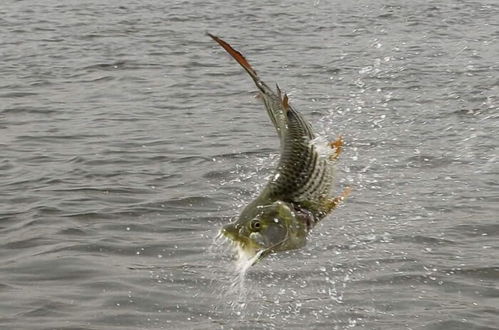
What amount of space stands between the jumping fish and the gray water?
209cm

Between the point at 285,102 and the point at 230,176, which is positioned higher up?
the point at 285,102

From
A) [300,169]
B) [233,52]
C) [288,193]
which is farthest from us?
[300,169]

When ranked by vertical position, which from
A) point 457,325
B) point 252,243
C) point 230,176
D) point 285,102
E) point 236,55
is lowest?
point 230,176

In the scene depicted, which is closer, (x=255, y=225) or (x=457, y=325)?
(x=255, y=225)

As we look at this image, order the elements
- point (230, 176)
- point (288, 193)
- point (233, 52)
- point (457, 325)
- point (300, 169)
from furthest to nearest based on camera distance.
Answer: point (230, 176) < point (457, 325) < point (300, 169) < point (288, 193) < point (233, 52)

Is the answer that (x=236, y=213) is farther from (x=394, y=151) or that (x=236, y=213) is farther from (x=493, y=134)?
(x=493, y=134)

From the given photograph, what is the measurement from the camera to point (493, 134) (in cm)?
1148

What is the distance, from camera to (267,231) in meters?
4.07

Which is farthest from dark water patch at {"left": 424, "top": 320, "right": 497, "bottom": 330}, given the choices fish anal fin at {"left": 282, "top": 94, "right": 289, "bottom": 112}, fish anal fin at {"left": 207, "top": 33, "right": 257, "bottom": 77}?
fish anal fin at {"left": 207, "top": 33, "right": 257, "bottom": 77}

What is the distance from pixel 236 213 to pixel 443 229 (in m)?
1.76

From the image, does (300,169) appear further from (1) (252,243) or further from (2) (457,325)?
(2) (457,325)

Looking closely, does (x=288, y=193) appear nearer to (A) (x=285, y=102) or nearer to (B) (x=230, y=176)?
(A) (x=285, y=102)

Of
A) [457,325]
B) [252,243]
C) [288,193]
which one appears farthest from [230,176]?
[252,243]

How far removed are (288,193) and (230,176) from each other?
18.6ft
